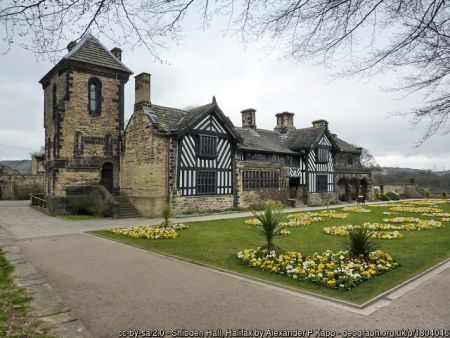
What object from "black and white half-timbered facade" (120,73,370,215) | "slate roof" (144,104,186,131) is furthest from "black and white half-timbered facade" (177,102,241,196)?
"slate roof" (144,104,186,131)

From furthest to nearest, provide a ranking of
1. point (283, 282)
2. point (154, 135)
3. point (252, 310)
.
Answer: point (154, 135)
point (283, 282)
point (252, 310)

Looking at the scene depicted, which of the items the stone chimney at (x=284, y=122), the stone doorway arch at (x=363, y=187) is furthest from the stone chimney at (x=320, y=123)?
the stone doorway arch at (x=363, y=187)

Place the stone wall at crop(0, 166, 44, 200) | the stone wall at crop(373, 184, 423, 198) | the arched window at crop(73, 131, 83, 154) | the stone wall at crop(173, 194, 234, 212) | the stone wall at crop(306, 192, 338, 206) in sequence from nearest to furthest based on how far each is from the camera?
the stone wall at crop(173, 194, 234, 212) < the arched window at crop(73, 131, 83, 154) < the stone wall at crop(306, 192, 338, 206) < the stone wall at crop(0, 166, 44, 200) < the stone wall at crop(373, 184, 423, 198)

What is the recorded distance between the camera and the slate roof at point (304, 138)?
3006 cm

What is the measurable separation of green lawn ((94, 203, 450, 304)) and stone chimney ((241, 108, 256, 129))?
1793 centimetres

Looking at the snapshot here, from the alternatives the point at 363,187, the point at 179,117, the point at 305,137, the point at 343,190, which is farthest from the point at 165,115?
the point at 363,187

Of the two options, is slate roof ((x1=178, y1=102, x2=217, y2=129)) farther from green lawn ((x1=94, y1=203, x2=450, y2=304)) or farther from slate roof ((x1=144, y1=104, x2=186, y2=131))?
green lawn ((x1=94, y1=203, x2=450, y2=304))

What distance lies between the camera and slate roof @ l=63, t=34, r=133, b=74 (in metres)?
23.4

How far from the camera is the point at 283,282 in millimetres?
6797

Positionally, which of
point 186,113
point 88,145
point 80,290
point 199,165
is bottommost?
point 80,290

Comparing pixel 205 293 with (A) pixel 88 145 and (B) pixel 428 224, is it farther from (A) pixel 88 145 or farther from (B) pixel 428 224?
(A) pixel 88 145

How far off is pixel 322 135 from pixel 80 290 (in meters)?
27.3

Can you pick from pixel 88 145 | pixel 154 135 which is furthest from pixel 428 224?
pixel 88 145

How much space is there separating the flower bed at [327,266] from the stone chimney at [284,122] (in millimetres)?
26496
